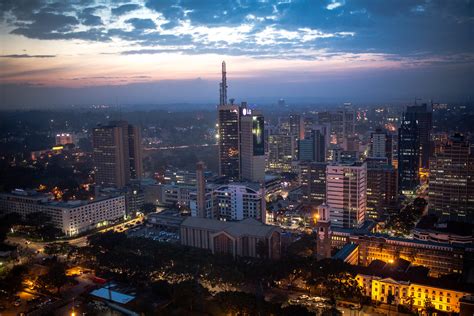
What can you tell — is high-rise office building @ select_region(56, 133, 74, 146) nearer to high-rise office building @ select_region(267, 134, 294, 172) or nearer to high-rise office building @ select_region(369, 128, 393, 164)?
high-rise office building @ select_region(267, 134, 294, 172)

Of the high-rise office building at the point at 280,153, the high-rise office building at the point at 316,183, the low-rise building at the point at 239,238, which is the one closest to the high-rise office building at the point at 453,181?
the high-rise office building at the point at 316,183

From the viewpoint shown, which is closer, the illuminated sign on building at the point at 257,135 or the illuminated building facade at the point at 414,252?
the illuminated building facade at the point at 414,252

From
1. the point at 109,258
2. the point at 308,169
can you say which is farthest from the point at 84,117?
the point at 109,258

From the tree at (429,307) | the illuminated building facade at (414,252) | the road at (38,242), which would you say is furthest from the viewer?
the road at (38,242)

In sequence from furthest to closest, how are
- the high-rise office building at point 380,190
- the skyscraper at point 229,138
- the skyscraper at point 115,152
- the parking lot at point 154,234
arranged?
1. the skyscraper at point 229,138
2. the skyscraper at point 115,152
3. the high-rise office building at point 380,190
4. the parking lot at point 154,234

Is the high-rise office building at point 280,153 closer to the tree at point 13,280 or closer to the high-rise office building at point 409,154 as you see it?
the high-rise office building at point 409,154

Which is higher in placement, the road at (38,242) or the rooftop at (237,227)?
the rooftop at (237,227)
